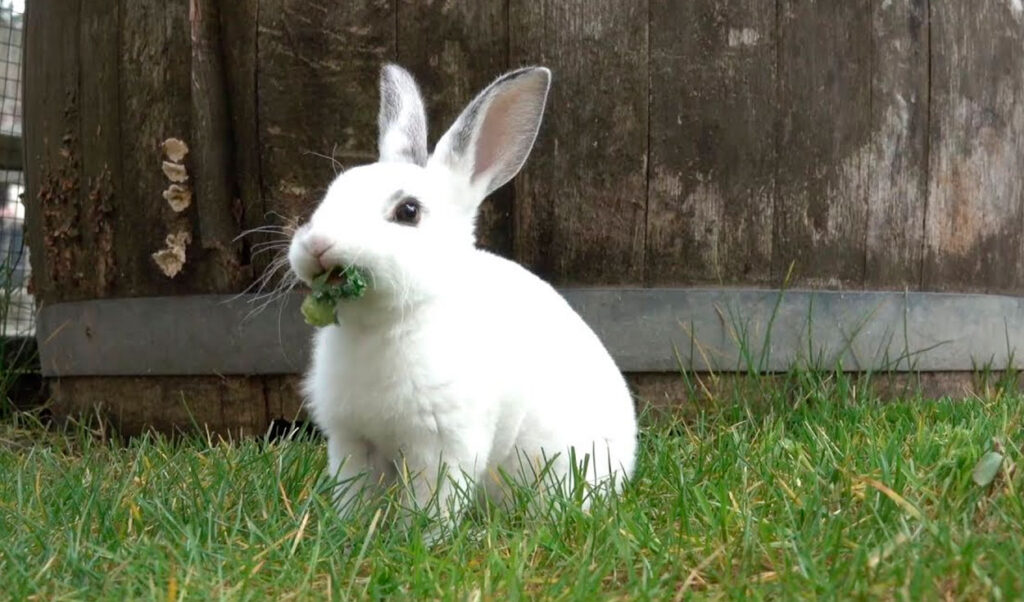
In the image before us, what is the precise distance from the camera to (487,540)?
6.27 feet

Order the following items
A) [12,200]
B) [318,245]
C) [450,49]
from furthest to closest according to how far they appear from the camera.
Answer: [12,200], [450,49], [318,245]

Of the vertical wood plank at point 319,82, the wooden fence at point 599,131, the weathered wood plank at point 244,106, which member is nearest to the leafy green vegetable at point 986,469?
the wooden fence at point 599,131

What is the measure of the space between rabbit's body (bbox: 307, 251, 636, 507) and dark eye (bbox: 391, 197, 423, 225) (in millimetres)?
140

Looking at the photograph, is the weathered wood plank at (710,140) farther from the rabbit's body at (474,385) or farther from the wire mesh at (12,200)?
the wire mesh at (12,200)

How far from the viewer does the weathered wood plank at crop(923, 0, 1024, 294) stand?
3449 mm

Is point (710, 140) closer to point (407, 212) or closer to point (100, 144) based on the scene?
point (407, 212)

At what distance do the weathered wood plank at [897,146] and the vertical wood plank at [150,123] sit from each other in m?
1.96

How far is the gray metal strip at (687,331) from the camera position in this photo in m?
3.22

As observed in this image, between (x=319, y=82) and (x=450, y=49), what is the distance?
37cm

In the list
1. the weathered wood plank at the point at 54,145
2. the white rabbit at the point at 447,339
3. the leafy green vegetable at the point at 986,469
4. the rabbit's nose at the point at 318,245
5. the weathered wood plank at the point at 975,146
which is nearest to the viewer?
the leafy green vegetable at the point at 986,469

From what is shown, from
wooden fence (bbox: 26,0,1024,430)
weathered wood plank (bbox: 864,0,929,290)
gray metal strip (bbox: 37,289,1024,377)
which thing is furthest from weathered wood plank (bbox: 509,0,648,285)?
weathered wood plank (bbox: 864,0,929,290)

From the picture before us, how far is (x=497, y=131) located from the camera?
2584mm

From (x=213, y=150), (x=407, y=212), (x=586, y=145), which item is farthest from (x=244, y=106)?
(x=407, y=212)

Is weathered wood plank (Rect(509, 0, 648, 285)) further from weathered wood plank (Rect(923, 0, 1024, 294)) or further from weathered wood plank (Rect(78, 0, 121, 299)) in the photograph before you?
weathered wood plank (Rect(78, 0, 121, 299))
